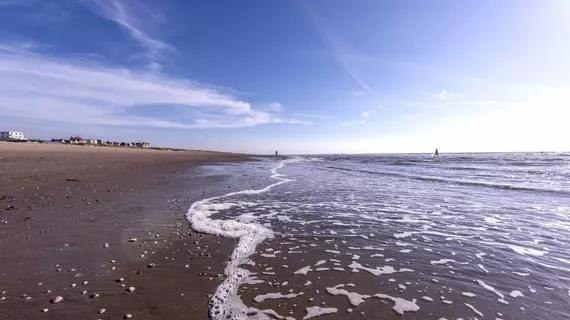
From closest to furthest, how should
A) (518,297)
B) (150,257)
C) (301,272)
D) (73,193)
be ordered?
(518,297) < (301,272) < (150,257) < (73,193)

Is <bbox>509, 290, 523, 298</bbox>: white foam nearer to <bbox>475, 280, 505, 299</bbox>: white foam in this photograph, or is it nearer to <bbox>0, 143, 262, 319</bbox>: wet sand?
<bbox>475, 280, 505, 299</bbox>: white foam

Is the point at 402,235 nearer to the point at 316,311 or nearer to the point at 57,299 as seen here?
the point at 316,311

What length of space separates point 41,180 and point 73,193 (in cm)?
401

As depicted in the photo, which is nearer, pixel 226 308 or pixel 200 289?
pixel 226 308

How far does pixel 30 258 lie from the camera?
506cm

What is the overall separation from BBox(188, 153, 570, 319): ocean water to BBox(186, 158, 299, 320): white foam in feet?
0.07

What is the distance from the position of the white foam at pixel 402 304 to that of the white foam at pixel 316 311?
32.5 inches

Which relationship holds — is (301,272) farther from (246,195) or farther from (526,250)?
(246,195)

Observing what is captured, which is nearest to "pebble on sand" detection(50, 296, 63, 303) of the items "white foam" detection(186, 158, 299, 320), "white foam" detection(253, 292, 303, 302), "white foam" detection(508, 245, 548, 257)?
"white foam" detection(186, 158, 299, 320)

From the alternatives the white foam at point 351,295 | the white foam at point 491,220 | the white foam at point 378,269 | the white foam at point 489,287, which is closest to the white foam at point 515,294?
the white foam at point 489,287

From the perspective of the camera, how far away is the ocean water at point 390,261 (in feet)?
12.9

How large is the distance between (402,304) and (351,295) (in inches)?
27.0

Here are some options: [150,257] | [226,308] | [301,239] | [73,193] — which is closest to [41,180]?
[73,193]

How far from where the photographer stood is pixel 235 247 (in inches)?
Answer: 244
